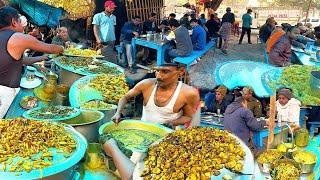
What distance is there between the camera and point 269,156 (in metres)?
3.07

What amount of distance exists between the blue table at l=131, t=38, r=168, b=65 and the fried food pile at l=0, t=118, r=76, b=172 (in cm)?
646

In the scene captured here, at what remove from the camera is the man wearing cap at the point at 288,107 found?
17.5ft

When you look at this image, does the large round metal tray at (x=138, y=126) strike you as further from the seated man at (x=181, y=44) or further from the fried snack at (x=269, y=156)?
the seated man at (x=181, y=44)

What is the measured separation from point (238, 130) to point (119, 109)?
80.6 inches

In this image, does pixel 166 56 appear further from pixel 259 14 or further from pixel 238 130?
pixel 259 14

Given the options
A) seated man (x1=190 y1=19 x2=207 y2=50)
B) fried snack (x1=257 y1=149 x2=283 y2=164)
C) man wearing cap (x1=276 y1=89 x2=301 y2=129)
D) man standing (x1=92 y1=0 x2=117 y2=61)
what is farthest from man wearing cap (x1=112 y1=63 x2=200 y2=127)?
seated man (x1=190 y1=19 x2=207 y2=50)

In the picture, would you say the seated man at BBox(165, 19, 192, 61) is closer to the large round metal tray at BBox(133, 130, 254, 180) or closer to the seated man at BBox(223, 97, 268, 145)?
the seated man at BBox(223, 97, 268, 145)

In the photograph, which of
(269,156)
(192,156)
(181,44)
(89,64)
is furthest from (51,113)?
(181,44)

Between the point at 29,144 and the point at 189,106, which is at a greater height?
the point at 29,144

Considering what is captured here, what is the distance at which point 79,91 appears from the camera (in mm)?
4133

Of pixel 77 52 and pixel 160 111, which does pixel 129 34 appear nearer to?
pixel 77 52

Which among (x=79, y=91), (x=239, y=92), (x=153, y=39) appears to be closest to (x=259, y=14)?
(x=153, y=39)

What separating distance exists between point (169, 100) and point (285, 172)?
1061 mm

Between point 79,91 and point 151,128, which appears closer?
point 151,128
